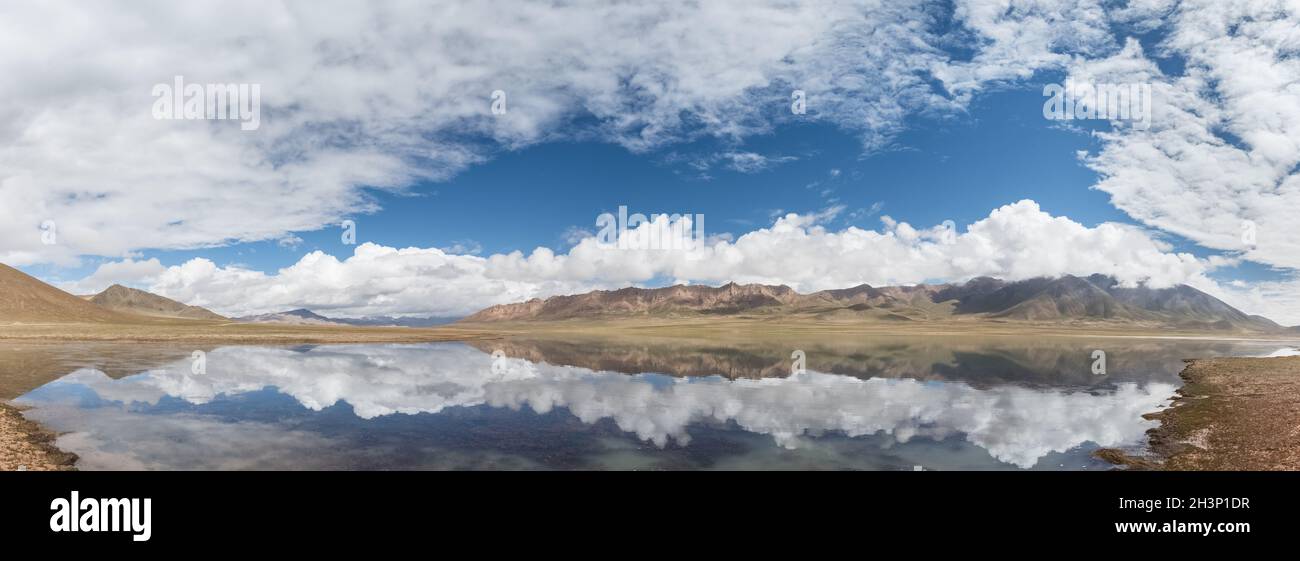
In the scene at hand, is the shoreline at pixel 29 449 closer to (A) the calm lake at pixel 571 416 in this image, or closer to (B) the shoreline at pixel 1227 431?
(A) the calm lake at pixel 571 416

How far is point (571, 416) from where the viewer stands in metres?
31.7

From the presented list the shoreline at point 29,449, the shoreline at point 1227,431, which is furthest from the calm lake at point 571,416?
the shoreline at point 1227,431

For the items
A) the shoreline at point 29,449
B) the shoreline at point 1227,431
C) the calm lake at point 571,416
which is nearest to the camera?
the shoreline at point 29,449

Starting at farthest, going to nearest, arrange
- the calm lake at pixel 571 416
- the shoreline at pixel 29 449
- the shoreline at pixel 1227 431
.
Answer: the calm lake at pixel 571 416, the shoreline at pixel 1227 431, the shoreline at pixel 29 449

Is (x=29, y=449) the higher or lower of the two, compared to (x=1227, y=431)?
higher

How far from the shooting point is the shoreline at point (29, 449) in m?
19.1

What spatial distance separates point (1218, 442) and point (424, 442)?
33966mm

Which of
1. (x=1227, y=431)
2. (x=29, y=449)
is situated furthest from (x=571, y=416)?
(x=1227, y=431)

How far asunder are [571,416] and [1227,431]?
31343 millimetres

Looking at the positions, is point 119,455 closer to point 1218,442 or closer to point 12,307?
point 1218,442

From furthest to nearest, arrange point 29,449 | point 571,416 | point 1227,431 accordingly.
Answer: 1. point 571,416
2. point 1227,431
3. point 29,449

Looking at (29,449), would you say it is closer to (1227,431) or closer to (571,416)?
(571,416)

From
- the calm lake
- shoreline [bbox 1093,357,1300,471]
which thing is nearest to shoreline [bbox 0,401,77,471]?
the calm lake

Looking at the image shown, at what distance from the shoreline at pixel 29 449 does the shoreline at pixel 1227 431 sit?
3798cm
